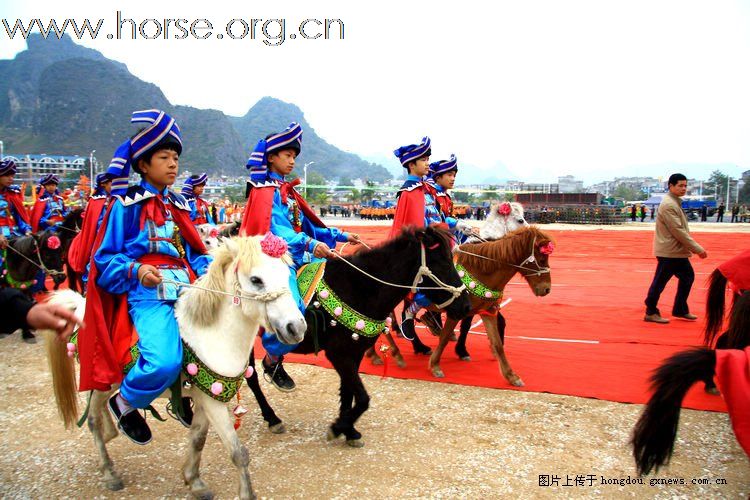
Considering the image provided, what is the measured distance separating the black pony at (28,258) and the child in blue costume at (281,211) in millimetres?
5912

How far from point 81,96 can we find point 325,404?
179 metres

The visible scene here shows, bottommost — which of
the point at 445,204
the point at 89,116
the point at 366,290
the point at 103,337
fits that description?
the point at 103,337

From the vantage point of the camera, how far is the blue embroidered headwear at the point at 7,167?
8.23m

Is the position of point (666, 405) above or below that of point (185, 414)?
above

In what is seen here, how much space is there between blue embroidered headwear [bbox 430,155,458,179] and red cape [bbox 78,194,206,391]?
4.97 meters

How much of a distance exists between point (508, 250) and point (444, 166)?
6.80 ft

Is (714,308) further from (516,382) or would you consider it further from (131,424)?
(131,424)

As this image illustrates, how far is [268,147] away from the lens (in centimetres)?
486

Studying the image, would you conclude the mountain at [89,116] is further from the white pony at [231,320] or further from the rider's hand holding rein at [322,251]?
the white pony at [231,320]

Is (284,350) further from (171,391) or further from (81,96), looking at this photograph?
(81,96)

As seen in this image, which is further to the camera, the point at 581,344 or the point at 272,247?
the point at 581,344

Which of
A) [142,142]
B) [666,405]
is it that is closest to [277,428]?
[142,142]

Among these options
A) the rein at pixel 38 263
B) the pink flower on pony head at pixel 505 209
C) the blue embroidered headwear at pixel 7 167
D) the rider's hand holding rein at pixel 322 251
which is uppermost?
the blue embroidered headwear at pixel 7 167

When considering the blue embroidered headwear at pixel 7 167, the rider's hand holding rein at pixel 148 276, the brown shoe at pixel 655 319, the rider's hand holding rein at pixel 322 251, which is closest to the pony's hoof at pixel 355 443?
the rider's hand holding rein at pixel 322 251
